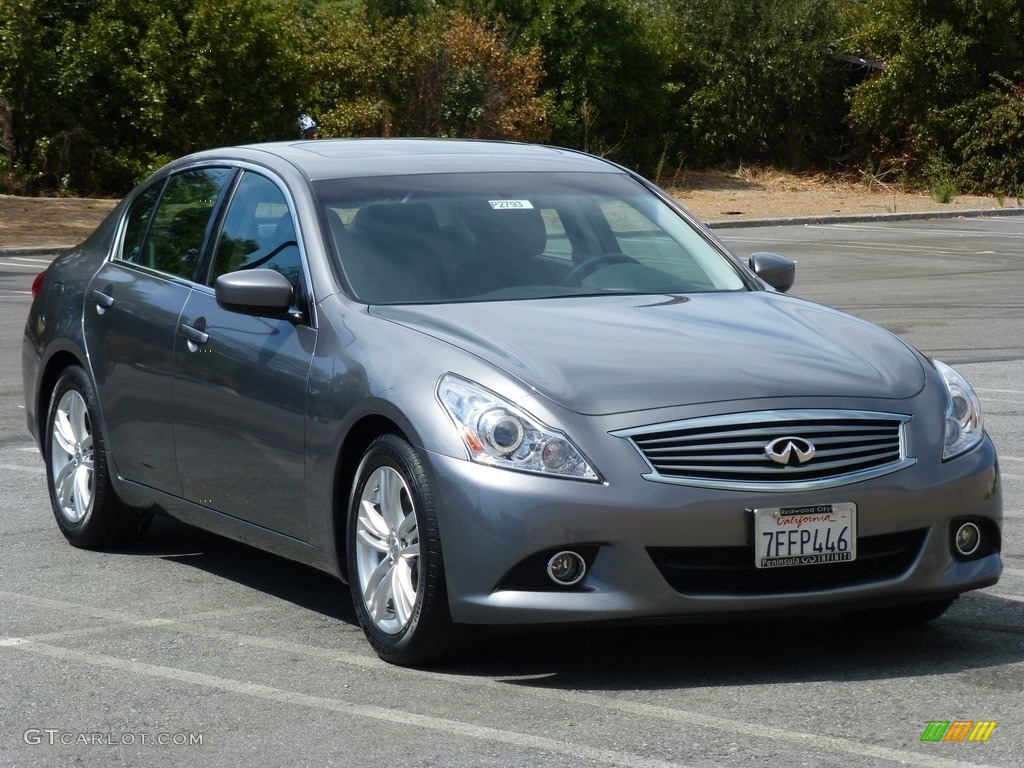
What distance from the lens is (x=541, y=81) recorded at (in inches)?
1722

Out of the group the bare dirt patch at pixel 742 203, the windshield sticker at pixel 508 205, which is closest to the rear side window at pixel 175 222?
the windshield sticker at pixel 508 205

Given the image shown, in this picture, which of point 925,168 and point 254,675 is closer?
point 254,675

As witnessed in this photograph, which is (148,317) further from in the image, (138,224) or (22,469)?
(22,469)

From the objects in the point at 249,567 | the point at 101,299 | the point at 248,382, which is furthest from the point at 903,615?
the point at 101,299

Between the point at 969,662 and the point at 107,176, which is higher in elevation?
the point at 969,662

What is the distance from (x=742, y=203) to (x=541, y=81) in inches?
294

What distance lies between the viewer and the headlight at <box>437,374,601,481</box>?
15.8 feet

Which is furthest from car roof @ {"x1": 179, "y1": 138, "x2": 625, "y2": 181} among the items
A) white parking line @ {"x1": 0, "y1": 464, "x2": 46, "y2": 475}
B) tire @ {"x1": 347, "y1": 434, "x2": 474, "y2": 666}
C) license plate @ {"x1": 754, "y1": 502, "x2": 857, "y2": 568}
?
white parking line @ {"x1": 0, "y1": 464, "x2": 46, "y2": 475}

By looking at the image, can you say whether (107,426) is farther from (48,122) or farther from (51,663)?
(48,122)

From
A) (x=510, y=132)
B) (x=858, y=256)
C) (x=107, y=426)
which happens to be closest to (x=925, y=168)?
(x=510, y=132)

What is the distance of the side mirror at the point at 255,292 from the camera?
5.72 metres

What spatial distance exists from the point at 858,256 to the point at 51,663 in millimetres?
20877

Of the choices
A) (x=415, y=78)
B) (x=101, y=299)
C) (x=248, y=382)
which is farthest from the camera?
(x=415, y=78)

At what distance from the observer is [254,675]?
5.18 meters
